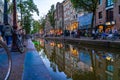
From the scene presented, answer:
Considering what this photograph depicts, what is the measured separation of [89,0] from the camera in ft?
159

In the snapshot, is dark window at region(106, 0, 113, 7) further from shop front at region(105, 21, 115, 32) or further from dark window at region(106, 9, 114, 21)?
shop front at region(105, 21, 115, 32)

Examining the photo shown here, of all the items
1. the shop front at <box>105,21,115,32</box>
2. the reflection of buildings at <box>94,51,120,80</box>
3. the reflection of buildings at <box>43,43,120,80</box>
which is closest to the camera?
the reflection of buildings at <box>94,51,120,80</box>

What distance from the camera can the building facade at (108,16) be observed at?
48.9 metres

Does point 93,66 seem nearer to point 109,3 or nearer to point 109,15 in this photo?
point 109,15

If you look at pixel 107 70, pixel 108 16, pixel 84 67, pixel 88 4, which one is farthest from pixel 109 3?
pixel 107 70

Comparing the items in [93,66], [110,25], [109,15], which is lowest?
[93,66]

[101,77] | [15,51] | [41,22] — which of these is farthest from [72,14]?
[101,77]

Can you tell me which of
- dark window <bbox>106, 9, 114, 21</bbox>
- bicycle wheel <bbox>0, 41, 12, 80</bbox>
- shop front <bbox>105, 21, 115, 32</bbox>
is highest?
dark window <bbox>106, 9, 114, 21</bbox>

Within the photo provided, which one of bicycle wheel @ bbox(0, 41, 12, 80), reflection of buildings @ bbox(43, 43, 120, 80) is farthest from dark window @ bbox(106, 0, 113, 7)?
bicycle wheel @ bbox(0, 41, 12, 80)

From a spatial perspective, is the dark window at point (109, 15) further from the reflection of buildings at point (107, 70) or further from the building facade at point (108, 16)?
the reflection of buildings at point (107, 70)

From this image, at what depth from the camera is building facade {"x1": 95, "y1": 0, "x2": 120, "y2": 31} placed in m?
48.9

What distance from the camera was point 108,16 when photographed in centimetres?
5450

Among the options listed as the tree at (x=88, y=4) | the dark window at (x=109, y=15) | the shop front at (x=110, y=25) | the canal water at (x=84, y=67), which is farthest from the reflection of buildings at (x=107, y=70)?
the dark window at (x=109, y=15)

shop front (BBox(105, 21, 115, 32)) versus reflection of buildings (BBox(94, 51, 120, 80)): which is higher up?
shop front (BBox(105, 21, 115, 32))
